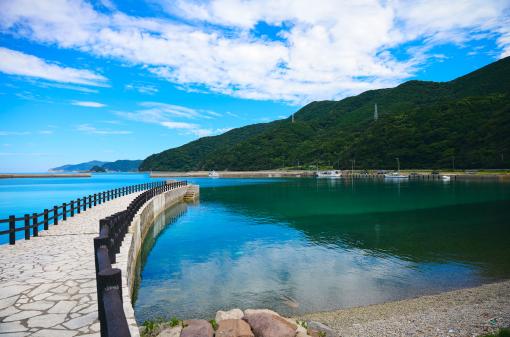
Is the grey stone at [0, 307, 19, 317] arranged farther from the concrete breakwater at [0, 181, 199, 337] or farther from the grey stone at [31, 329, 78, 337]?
the grey stone at [31, 329, 78, 337]

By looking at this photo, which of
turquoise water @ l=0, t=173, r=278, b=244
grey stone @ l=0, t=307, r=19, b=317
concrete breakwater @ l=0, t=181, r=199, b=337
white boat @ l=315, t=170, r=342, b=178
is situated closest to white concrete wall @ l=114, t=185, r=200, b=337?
concrete breakwater @ l=0, t=181, r=199, b=337

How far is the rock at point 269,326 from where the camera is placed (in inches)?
304

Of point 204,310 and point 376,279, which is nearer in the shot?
point 204,310

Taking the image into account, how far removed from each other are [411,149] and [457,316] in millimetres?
150272

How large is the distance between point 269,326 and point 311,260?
12039 millimetres

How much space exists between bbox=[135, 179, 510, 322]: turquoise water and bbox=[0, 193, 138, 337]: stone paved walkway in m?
3.16

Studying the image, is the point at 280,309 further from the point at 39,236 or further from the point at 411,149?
the point at 411,149

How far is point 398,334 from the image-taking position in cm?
970

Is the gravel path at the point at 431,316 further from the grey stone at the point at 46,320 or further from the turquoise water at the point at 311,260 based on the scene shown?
the grey stone at the point at 46,320

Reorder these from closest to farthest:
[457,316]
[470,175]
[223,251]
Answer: [457,316]
[223,251]
[470,175]

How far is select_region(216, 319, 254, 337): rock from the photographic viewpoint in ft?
25.3

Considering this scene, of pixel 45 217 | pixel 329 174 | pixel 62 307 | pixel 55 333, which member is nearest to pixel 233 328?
pixel 55 333

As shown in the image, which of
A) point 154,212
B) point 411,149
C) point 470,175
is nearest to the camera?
point 154,212

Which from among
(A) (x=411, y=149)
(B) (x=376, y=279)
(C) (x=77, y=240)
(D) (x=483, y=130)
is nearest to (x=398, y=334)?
(B) (x=376, y=279)
